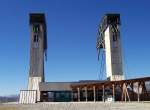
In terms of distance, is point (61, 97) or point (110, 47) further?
point (110, 47)

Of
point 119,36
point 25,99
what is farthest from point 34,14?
point 25,99

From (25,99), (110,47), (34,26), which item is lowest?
(25,99)

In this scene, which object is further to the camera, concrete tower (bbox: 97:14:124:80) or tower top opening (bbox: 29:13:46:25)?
tower top opening (bbox: 29:13:46:25)

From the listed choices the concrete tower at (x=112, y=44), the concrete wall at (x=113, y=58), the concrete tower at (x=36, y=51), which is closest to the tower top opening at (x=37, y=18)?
the concrete tower at (x=36, y=51)

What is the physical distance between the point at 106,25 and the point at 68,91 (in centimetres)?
2772

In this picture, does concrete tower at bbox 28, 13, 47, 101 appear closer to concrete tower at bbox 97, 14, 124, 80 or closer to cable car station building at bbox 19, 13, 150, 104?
cable car station building at bbox 19, 13, 150, 104

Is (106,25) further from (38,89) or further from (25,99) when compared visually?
(25,99)

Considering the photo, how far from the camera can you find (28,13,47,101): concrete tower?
8938cm

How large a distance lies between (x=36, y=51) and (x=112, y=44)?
2145 cm

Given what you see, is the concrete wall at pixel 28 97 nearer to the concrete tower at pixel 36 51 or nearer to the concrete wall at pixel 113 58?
the concrete tower at pixel 36 51

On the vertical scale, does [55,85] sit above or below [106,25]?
below

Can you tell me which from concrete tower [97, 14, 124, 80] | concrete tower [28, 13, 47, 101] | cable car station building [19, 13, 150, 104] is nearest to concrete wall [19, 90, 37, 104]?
cable car station building [19, 13, 150, 104]

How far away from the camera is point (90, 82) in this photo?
84.2 metres

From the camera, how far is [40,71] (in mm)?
90875
